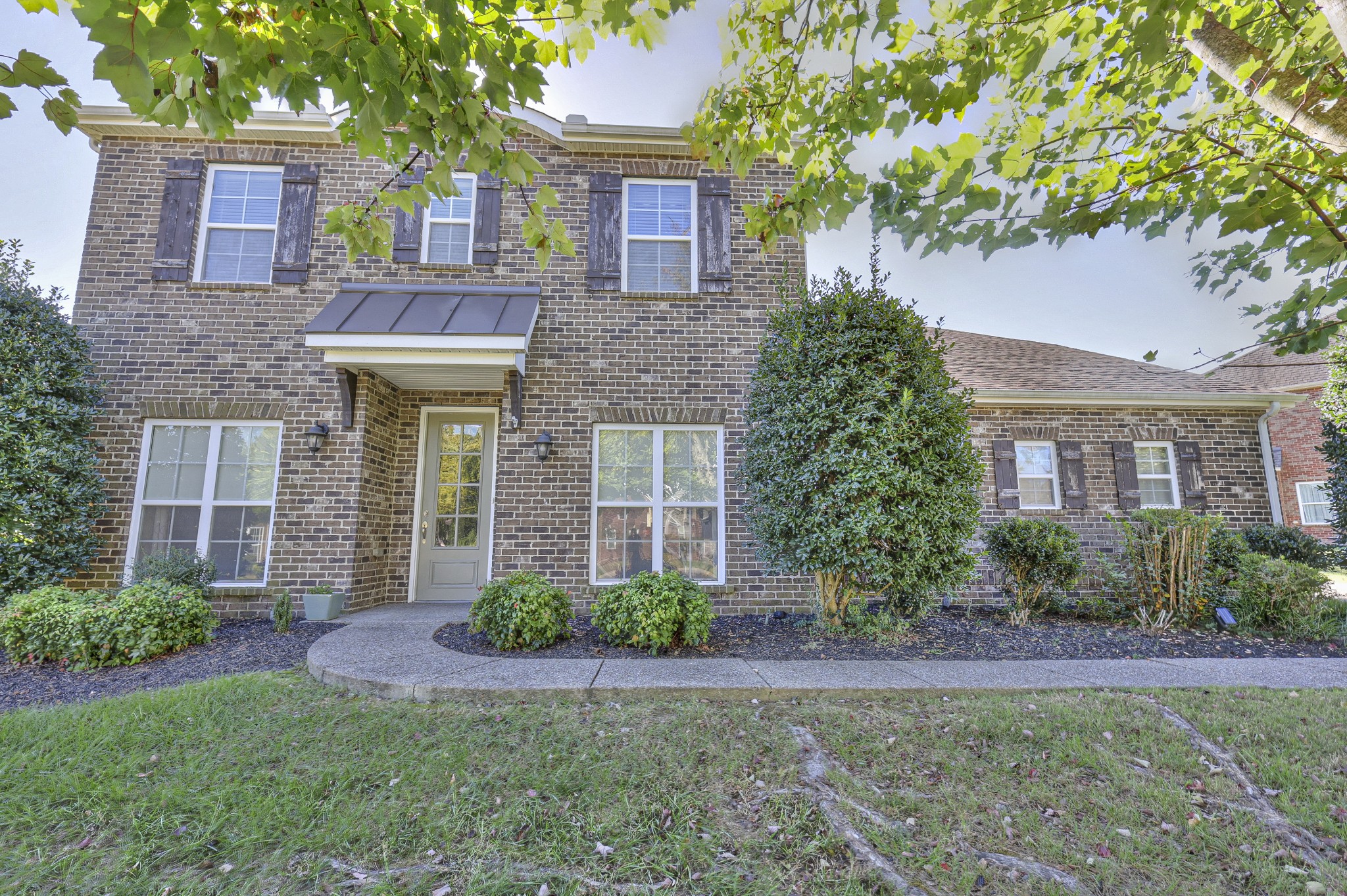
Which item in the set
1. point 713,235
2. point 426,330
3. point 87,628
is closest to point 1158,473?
point 713,235

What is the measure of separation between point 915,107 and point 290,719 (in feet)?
15.5

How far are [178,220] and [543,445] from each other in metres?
5.23

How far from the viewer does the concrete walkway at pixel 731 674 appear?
373 centimetres

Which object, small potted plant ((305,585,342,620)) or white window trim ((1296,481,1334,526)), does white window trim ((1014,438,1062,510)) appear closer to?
Result: small potted plant ((305,585,342,620))

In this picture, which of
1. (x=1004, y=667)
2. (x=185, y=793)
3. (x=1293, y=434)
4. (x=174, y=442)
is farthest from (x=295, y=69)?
(x=1293, y=434)

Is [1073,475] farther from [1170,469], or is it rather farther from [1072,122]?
[1072,122]

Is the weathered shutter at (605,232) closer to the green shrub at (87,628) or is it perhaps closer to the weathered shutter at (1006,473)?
the green shrub at (87,628)

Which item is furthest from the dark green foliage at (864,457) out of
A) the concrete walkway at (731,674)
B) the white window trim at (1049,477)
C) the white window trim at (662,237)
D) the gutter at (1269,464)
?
the gutter at (1269,464)

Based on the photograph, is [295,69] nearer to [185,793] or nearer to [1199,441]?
[185,793]

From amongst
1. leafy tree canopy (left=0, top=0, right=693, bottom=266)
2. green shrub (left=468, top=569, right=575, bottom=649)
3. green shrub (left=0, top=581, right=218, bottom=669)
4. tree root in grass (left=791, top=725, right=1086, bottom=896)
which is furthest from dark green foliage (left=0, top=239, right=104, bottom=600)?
tree root in grass (left=791, top=725, right=1086, bottom=896)

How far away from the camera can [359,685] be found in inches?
152

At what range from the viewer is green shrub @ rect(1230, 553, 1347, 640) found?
5902 millimetres

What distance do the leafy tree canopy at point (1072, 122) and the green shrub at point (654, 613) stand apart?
9.55 ft

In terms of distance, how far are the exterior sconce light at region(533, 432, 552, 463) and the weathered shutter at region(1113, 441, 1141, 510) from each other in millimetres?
9120
